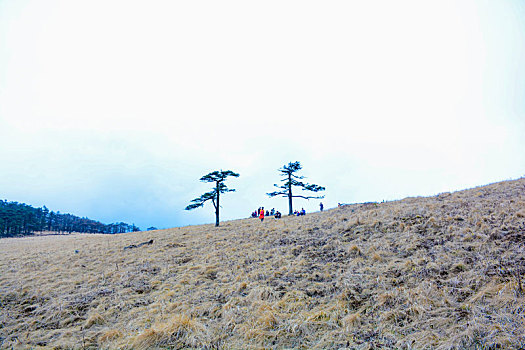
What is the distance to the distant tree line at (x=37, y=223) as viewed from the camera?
258ft

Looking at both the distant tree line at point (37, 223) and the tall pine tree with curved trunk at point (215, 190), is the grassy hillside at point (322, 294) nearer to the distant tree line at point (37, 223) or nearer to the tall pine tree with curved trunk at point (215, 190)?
the tall pine tree with curved trunk at point (215, 190)

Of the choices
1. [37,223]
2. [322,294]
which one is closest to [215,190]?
[322,294]

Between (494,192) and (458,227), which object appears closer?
(458,227)

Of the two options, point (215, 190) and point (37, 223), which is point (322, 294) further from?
point (37, 223)

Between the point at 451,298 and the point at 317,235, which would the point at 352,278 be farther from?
the point at 317,235

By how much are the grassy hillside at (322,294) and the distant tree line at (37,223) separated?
93636mm

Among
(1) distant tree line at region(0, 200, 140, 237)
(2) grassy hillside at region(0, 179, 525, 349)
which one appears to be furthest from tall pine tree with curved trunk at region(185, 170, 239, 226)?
(1) distant tree line at region(0, 200, 140, 237)

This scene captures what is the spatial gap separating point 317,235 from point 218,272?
650cm

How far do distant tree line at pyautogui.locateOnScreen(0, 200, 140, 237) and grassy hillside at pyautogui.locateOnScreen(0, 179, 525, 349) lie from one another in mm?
93636

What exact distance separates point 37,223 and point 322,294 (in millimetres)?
122791

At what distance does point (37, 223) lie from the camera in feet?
299

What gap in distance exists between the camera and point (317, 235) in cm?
1463

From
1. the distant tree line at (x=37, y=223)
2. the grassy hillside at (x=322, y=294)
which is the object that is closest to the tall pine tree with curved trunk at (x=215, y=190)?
the grassy hillside at (x=322, y=294)

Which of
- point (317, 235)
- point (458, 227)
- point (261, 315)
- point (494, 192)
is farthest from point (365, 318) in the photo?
point (494, 192)
